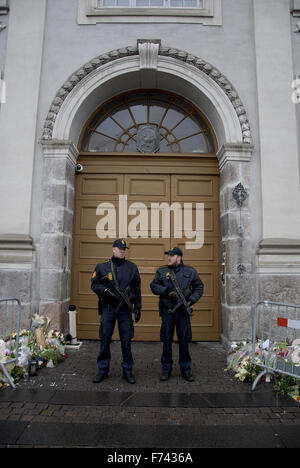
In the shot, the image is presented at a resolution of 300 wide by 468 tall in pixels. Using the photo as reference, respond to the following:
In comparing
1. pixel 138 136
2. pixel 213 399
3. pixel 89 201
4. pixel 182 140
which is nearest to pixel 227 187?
pixel 182 140

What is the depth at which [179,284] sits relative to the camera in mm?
4449

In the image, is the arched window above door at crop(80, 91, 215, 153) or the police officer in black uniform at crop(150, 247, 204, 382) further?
the arched window above door at crop(80, 91, 215, 153)

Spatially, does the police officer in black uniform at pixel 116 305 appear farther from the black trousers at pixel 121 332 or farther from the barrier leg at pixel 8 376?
the barrier leg at pixel 8 376

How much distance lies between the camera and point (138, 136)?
670 cm

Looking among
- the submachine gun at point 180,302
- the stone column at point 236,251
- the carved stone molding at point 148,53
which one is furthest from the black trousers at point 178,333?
the carved stone molding at point 148,53

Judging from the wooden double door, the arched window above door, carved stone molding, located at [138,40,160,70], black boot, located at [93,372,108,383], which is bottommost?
black boot, located at [93,372,108,383]

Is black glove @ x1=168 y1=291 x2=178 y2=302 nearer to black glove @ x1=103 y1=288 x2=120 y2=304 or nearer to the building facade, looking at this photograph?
black glove @ x1=103 y1=288 x2=120 y2=304

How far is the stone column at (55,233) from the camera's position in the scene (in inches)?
224

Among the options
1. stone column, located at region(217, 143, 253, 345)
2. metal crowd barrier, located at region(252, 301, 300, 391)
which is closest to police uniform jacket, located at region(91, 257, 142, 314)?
metal crowd barrier, located at region(252, 301, 300, 391)

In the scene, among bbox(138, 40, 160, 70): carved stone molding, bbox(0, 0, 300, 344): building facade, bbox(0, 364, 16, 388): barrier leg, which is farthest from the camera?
bbox(138, 40, 160, 70): carved stone molding

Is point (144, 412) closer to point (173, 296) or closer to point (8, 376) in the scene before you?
point (173, 296)

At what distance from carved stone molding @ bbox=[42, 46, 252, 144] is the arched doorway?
77cm

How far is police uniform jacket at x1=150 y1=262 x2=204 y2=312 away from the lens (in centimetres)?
438

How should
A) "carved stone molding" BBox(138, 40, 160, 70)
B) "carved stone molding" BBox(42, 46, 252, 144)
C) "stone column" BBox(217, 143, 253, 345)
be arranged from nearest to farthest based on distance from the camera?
"stone column" BBox(217, 143, 253, 345)
"carved stone molding" BBox(42, 46, 252, 144)
"carved stone molding" BBox(138, 40, 160, 70)
